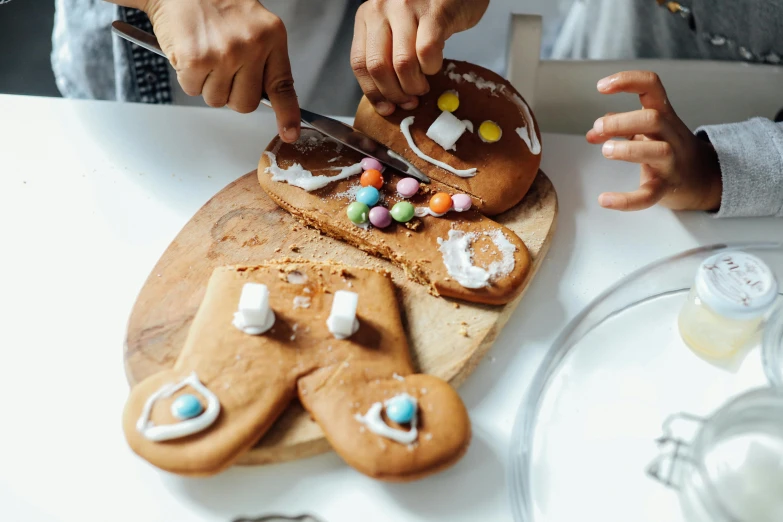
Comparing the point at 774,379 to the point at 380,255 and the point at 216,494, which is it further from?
the point at 216,494

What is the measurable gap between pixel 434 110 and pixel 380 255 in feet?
0.75

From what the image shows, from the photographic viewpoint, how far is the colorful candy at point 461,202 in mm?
793

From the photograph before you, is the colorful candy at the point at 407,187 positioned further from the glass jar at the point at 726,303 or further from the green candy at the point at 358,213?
the glass jar at the point at 726,303

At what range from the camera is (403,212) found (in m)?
0.78

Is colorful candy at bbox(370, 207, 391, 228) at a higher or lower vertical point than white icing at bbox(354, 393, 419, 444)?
higher

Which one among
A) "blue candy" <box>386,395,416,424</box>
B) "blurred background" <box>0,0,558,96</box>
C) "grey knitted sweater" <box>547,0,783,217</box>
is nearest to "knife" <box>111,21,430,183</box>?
"blue candy" <box>386,395,416,424</box>

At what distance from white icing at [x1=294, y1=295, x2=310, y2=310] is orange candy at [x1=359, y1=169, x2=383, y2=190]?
0.19 meters

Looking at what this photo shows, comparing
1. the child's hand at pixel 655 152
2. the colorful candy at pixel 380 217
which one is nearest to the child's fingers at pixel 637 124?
the child's hand at pixel 655 152

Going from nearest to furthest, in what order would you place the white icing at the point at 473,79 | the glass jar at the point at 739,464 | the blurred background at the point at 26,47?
the glass jar at the point at 739,464, the white icing at the point at 473,79, the blurred background at the point at 26,47

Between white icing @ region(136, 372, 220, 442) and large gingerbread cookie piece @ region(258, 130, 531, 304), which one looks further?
large gingerbread cookie piece @ region(258, 130, 531, 304)

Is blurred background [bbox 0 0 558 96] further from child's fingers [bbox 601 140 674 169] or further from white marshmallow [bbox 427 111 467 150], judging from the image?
child's fingers [bbox 601 140 674 169]

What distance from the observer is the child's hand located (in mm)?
804

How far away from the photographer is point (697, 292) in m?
0.71

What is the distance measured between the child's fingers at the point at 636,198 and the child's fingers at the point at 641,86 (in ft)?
0.37
